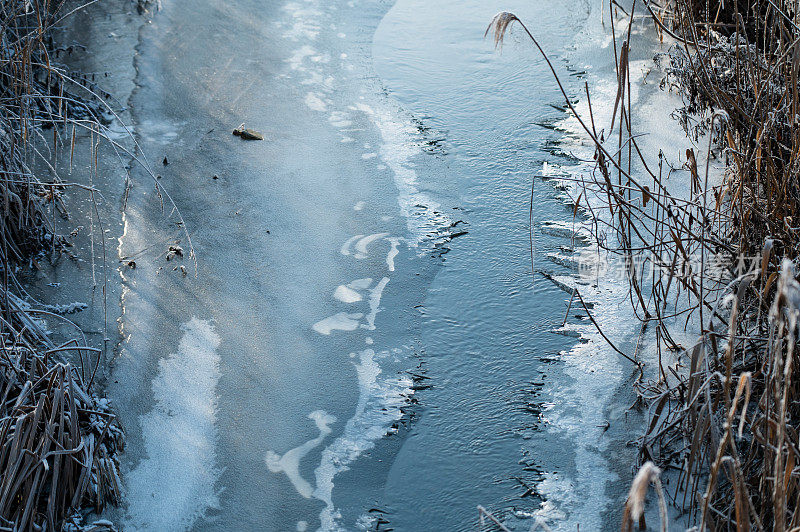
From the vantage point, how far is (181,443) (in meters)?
2.17

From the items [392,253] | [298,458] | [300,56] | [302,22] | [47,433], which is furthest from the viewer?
[302,22]

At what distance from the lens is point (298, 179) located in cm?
327

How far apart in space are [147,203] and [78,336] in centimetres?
82

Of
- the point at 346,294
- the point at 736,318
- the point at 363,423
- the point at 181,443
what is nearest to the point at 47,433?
the point at 181,443

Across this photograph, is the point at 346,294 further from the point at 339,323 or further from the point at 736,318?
the point at 736,318

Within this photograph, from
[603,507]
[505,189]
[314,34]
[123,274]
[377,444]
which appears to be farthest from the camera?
[314,34]

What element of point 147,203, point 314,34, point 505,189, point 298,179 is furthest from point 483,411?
point 314,34

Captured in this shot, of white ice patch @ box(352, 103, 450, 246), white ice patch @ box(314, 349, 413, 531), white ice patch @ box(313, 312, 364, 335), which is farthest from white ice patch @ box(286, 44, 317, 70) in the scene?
white ice patch @ box(314, 349, 413, 531)

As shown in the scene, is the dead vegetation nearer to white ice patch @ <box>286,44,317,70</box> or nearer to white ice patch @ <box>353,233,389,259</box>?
white ice patch @ <box>353,233,389,259</box>

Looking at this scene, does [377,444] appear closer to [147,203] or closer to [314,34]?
[147,203]

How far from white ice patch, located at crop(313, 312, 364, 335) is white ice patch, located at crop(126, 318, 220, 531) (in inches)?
13.3

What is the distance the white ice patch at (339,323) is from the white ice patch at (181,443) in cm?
34

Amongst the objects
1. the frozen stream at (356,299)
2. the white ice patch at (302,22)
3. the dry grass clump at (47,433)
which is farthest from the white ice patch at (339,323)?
the white ice patch at (302,22)

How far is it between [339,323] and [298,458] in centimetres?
57
